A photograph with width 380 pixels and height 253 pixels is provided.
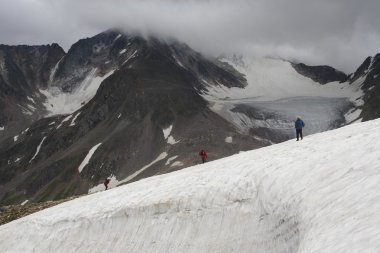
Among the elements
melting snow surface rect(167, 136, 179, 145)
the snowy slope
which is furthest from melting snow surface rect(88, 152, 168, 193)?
the snowy slope

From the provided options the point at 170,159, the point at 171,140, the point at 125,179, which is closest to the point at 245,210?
the point at 170,159

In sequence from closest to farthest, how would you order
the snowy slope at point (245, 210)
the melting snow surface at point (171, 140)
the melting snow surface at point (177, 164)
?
the snowy slope at point (245, 210) < the melting snow surface at point (177, 164) < the melting snow surface at point (171, 140)

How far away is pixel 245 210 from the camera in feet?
78.6

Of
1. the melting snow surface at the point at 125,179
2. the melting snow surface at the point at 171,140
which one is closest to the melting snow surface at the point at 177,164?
the melting snow surface at the point at 125,179

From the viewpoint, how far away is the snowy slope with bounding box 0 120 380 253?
53.0 ft

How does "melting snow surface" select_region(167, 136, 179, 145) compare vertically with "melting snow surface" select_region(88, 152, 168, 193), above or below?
above

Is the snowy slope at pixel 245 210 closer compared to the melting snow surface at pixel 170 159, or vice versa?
the snowy slope at pixel 245 210

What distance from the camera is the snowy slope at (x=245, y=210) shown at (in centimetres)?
1614

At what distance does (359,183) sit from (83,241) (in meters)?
19.3

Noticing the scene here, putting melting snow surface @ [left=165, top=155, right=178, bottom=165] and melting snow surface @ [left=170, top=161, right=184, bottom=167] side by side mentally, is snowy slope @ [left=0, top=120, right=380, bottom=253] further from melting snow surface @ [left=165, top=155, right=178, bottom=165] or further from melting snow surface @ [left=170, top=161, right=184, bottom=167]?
melting snow surface @ [left=165, top=155, right=178, bottom=165]

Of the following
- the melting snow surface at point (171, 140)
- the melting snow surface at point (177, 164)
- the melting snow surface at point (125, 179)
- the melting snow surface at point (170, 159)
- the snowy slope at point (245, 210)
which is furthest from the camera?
the melting snow surface at point (171, 140)

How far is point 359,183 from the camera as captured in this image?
17.5 metres

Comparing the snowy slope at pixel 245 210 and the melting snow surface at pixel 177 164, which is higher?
the snowy slope at pixel 245 210

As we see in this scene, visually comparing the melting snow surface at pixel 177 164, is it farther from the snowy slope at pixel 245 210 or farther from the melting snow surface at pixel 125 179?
the snowy slope at pixel 245 210
